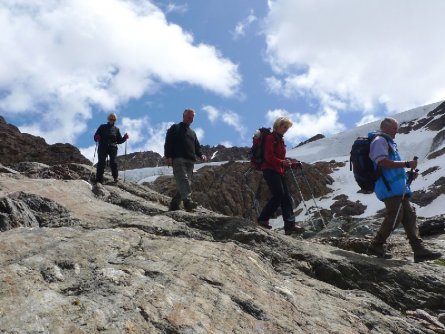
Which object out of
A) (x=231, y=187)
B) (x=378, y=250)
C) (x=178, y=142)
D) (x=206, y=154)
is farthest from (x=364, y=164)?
(x=206, y=154)

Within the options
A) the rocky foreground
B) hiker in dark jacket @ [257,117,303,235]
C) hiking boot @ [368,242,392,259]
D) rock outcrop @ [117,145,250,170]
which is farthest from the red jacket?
rock outcrop @ [117,145,250,170]

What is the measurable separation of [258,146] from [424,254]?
4026 millimetres

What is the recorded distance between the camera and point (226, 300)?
511cm

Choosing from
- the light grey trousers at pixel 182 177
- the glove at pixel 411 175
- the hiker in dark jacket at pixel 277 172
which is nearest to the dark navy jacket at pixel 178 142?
the light grey trousers at pixel 182 177

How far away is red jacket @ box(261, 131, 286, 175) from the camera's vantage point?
407 inches

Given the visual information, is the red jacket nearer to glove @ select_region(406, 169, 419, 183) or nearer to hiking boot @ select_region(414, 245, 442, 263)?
glove @ select_region(406, 169, 419, 183)

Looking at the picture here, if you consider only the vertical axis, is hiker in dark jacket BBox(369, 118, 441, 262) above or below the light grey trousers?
below

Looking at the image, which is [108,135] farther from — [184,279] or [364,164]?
[184,279]

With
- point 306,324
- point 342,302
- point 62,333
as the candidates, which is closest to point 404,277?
point 342,302

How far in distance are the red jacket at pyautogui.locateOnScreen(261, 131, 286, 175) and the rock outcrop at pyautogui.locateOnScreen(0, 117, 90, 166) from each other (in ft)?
125

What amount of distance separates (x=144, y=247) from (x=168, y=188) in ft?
254

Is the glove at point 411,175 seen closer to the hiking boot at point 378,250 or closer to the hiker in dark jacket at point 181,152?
the hiking boot at point 378,250

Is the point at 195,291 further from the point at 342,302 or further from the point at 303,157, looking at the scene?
the point at 303,157

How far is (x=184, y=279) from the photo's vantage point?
5316mm
